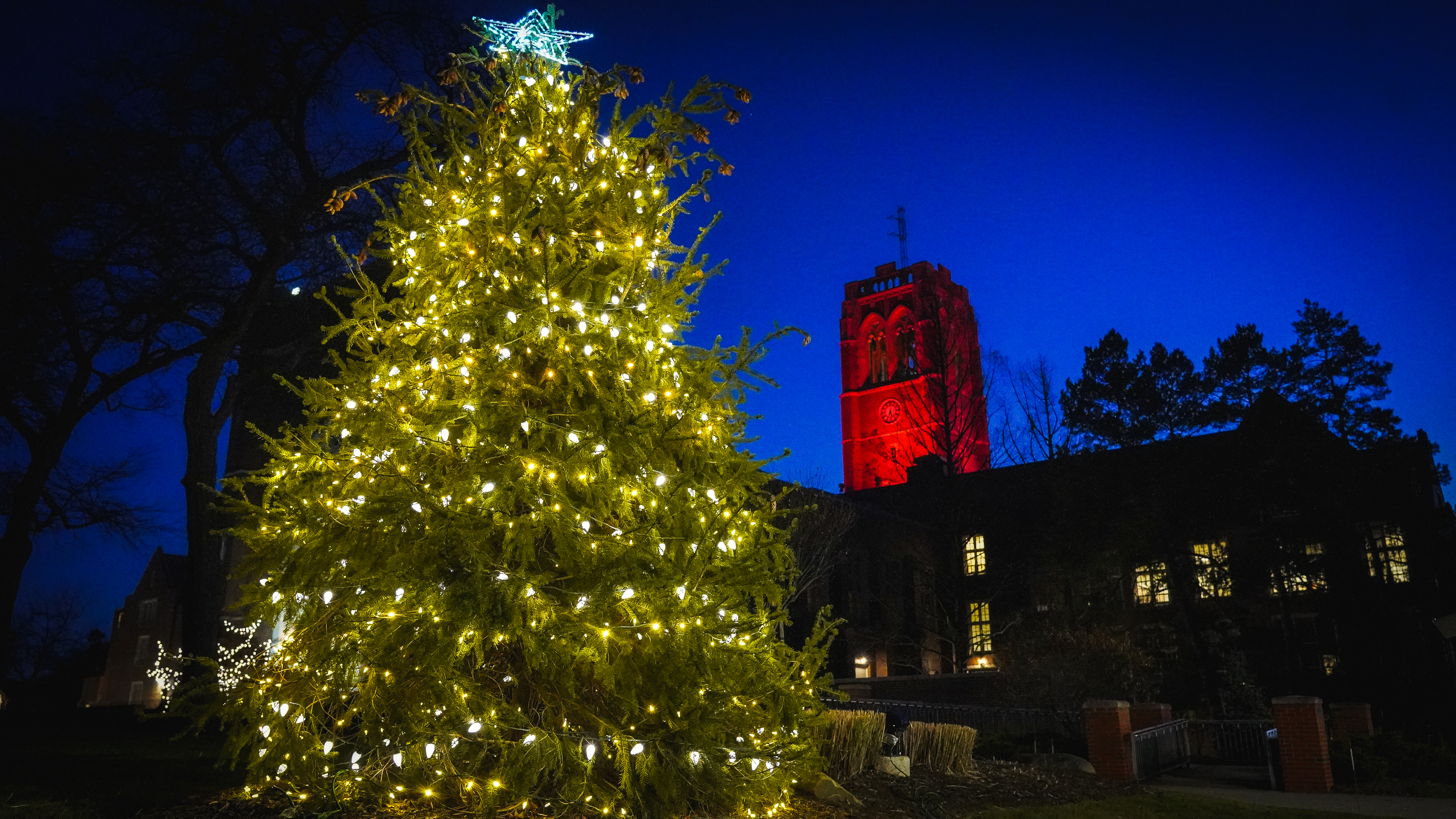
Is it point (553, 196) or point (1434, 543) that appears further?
point (1434, 543)

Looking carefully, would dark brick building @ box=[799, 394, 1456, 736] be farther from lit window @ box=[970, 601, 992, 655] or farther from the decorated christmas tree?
the decorated christmas tree

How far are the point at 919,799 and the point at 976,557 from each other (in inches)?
1308

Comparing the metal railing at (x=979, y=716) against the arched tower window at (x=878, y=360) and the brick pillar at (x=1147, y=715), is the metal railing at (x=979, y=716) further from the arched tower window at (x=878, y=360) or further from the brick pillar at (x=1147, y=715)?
the arched tower window at (x=878, y=360)

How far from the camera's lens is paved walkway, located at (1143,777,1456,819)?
9945 millimetres

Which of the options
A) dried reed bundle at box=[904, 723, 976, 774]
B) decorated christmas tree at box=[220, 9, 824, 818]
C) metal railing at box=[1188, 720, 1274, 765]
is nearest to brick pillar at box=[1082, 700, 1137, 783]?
dried reed bundle at box=[904, 723, 976, 774]

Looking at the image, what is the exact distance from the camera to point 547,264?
684 cm

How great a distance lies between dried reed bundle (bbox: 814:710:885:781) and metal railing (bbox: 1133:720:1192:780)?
468 cm

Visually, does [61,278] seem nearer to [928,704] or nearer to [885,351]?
[928,704]

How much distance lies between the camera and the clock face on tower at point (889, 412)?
6675cm

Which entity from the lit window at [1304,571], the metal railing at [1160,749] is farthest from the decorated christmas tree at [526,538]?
the lit window at [1304,571]

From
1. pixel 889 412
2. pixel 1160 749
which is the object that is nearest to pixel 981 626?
pixel 1160 749

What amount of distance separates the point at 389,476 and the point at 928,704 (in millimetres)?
13001

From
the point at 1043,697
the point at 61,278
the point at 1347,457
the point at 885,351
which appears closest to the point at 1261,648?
the point at 1347,457

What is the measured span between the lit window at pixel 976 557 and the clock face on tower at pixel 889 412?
25.1m
